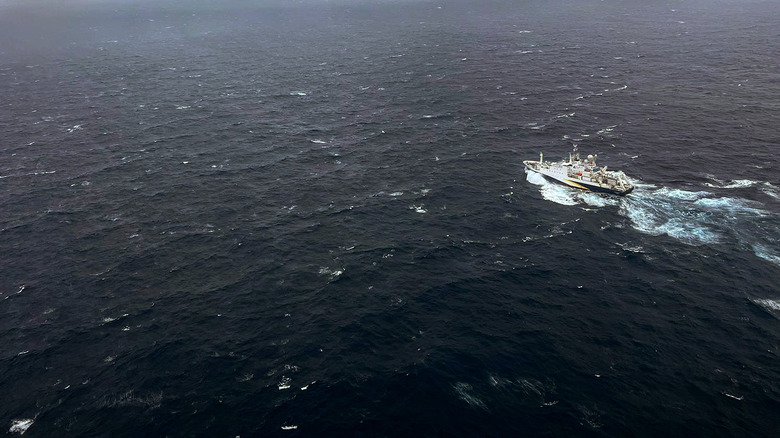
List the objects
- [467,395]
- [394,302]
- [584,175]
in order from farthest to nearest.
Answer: [584,175], [394,302], [467,395]

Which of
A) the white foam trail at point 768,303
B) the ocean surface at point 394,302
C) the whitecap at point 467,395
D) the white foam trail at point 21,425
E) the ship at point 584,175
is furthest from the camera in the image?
the ship at point 584,175

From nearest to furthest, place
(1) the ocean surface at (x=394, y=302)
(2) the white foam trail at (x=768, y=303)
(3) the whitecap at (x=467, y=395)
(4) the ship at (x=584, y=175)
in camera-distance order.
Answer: (1) the ocean surface at (x=394, y=302)
(3) the whitecap at (x=467, y=395)
(2) the white foam trail at (x=768, y=303)
(4) the ship at (x=584, y=175)

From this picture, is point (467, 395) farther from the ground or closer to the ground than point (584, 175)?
closer to the ground

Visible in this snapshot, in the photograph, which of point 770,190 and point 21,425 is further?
point 770,190

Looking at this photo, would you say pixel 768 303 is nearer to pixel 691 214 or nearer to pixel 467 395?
pixel 691 214

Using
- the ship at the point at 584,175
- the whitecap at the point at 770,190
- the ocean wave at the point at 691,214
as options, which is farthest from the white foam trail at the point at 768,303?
the whitecap at the point at 770,190

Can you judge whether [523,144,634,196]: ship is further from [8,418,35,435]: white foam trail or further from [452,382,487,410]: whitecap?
[8,418,35,435]: white foam trail

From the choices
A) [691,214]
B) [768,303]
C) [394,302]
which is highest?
[691,214]

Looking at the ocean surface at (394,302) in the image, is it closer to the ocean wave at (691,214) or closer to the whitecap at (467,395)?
the whitecap at (467,395)

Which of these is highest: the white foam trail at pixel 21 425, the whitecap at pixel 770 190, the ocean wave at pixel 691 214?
the whitecap at pixel 770 190

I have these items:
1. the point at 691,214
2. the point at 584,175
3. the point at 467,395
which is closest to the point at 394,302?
the point at 467,395
